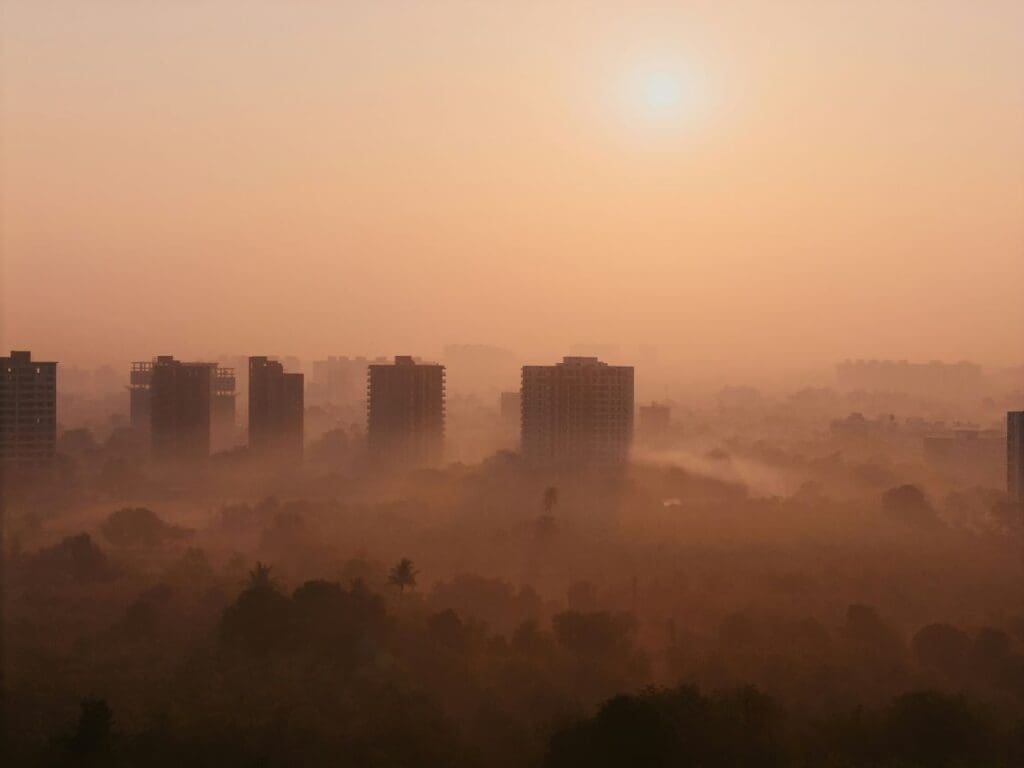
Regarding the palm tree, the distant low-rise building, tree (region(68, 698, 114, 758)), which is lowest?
tree (region(68, 698, 114, 758))

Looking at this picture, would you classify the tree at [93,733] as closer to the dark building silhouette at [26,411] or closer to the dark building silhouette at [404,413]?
the dark building silhouette at [26,411]

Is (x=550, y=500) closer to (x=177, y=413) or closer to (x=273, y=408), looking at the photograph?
(x=273, y=408)

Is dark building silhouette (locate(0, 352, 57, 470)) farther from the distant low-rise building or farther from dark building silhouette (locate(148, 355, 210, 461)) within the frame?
the distant low-rise building

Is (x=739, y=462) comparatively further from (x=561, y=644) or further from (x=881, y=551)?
(x=561, y=644)

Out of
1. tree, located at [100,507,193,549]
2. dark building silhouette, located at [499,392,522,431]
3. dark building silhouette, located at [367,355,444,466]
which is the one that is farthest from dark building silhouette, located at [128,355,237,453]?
tree, located at [100,507,193,549]

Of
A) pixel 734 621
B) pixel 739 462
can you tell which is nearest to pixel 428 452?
pixel 739 462

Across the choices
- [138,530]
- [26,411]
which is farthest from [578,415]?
[26,411]

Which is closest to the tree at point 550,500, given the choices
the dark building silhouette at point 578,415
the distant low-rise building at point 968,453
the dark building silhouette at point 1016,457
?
the dark building silhouette at point 578,415
